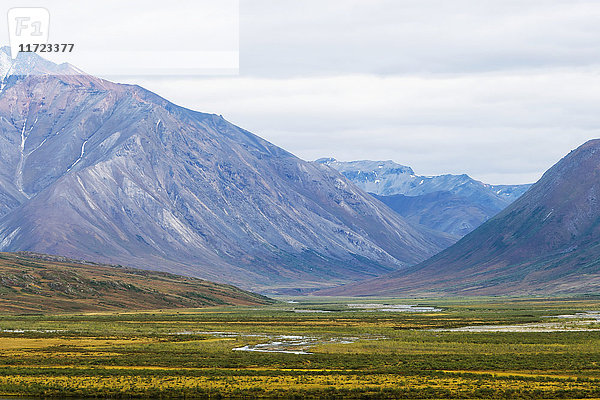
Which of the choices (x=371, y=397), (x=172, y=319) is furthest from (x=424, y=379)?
(x=172, y=319)

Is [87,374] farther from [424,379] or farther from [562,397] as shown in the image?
[562,397]

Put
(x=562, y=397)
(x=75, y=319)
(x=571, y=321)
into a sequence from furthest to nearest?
(x=75, y=319) → (x=571, y=321) → (x=562, y=397)

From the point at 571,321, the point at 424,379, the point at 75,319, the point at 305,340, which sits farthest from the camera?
the point at 75,319

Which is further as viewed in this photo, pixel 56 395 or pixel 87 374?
pixel 87 374

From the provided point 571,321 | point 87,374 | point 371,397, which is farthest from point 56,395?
point 571,321

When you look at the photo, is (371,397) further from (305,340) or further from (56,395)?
(305,340)

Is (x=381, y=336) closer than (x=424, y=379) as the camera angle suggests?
No
